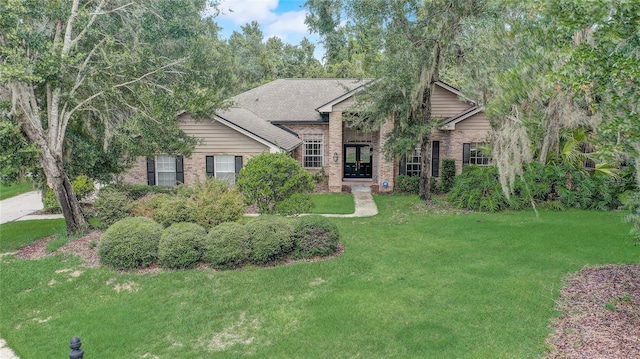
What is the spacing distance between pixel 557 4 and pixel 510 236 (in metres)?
7.62

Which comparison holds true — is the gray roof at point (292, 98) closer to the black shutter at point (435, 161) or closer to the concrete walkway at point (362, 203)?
the concrete walkway at point (362, 203)

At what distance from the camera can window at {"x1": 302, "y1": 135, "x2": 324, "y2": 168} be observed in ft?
66.7

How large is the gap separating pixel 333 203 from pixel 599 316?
1105 centimetres

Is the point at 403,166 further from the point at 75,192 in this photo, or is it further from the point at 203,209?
the point at 75,192

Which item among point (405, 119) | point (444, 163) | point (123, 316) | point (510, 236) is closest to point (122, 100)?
point (123, 316)

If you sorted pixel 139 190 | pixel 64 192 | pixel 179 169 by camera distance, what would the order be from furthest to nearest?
pixel 179 169 < pixel 139 190 < pixel 64 192

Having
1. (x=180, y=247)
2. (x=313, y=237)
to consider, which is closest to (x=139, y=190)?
(x=180, y=247)

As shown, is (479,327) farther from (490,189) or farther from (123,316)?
(490,189)

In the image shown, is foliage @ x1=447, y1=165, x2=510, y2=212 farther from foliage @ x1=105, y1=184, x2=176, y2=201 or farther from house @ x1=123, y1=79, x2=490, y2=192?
foliage @ x1=105, y1=184, x2=176, y2=201

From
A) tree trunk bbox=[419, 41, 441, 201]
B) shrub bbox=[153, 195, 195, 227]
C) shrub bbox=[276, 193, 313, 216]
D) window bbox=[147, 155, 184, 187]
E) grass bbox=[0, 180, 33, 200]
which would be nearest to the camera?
shrub bbox=[153, 195, 195, 227]

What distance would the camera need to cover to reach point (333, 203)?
54.5 feet

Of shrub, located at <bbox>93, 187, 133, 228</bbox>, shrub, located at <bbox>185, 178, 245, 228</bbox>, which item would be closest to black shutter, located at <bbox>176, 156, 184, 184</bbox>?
shrub, located at <bbox>93, 187, 133, 228</bbox>

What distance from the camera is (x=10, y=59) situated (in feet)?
29.0

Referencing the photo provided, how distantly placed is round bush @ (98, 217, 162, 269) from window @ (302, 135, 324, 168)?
11962 mm
